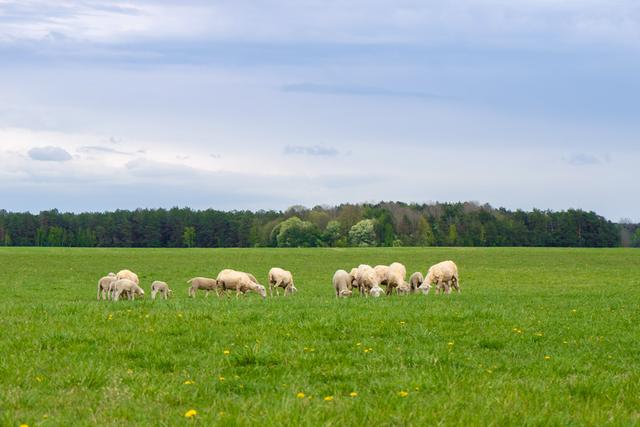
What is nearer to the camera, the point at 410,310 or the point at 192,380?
the point at 192,380

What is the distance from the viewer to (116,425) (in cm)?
661

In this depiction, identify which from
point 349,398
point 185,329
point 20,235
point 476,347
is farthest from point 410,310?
point 20,235

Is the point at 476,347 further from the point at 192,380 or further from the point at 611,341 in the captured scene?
the point at 192,380

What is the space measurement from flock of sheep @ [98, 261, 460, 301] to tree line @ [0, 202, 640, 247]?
4040 inches

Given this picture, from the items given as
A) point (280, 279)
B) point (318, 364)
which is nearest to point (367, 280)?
point (280, 279)

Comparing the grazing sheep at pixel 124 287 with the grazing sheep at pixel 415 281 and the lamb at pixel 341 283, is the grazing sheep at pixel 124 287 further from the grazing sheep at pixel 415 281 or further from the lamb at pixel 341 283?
the grazing sheep at pixel 415 281

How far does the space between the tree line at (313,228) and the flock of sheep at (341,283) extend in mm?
102609

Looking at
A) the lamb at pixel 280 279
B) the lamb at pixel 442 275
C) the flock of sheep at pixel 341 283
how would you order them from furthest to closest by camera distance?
the lamb at pixel 280 279, the lamb at pixel 442 275, the flock of sheep at pixel 341 283

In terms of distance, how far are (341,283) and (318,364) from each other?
57.1 feet

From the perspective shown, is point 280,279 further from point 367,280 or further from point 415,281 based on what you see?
point 415,281

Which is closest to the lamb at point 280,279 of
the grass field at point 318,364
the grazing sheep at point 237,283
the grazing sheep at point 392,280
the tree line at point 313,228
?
the grazing sheep at point 237,283

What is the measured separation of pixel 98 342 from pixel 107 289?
58.1 feet

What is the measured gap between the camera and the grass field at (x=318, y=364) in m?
7.07

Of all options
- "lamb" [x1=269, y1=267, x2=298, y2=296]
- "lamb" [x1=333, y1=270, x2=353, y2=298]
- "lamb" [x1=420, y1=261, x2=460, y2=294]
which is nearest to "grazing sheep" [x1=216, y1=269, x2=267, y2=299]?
"lamb" [x1=269, y1=267, x2=298, y2=296]
